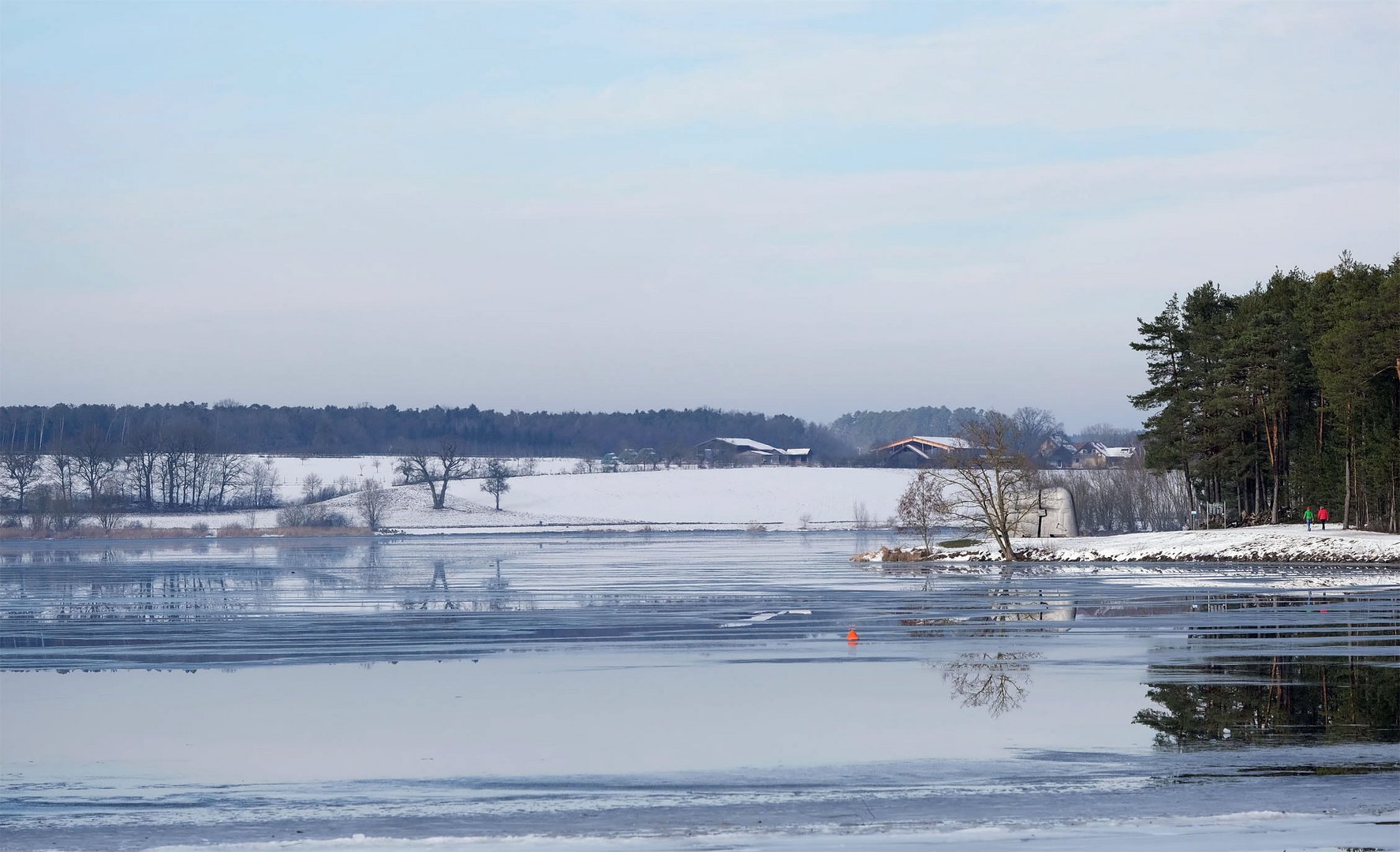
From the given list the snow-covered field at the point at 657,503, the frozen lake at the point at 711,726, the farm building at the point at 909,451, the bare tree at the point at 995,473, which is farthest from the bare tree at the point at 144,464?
the frozen lake at the point at 711,726

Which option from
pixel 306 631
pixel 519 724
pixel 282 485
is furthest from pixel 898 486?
pixel 519 724

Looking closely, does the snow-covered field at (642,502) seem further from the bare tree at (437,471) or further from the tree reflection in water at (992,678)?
the tree reflection in water at (992,678)

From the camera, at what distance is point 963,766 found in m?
13.5

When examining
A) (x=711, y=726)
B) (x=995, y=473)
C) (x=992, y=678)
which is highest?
(x=995, y=473)

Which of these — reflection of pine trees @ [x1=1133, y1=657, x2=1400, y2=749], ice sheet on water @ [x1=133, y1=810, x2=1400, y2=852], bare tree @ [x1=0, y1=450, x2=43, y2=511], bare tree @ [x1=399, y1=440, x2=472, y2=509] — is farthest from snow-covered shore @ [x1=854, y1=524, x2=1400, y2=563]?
bare tree @ [x1=0, y1=450, x2=43, y2=511]

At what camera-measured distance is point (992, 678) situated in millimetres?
19453

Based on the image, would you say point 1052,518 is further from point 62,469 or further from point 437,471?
point 62,469

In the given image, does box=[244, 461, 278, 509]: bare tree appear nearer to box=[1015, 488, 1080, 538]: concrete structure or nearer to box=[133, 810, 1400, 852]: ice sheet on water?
box=[1015, 488, 1080, 538]: concrete structure

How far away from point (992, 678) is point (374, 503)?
13142cm

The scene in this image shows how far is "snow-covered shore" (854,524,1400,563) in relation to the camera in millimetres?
51562

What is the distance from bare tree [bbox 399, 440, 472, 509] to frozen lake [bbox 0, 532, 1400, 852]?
392 ft

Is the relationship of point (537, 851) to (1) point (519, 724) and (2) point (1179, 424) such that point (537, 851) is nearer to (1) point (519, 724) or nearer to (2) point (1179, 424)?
(1) point (519, 724)

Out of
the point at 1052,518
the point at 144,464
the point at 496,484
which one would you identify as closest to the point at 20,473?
the point at 144,464

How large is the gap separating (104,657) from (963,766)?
16903mm
